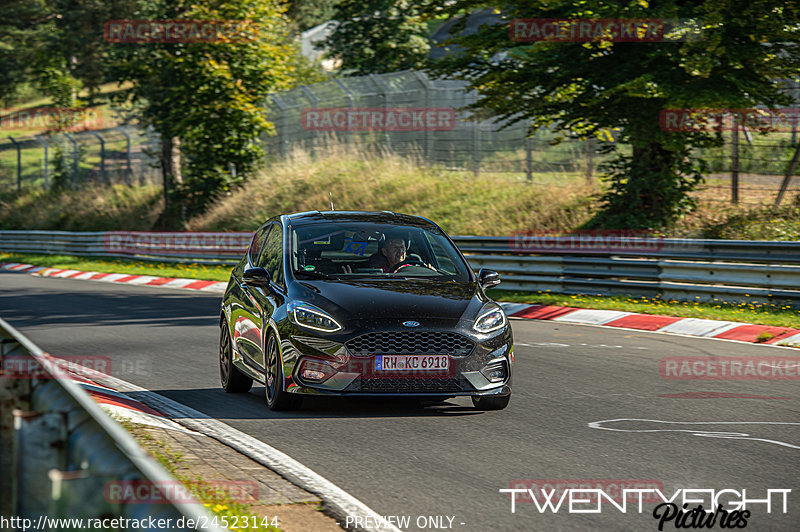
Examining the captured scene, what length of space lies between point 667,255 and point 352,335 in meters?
10.2

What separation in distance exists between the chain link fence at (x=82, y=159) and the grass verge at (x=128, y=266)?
5920 mm

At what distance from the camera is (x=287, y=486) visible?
5965 millimetres

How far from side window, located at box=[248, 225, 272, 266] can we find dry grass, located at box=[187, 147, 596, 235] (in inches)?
537

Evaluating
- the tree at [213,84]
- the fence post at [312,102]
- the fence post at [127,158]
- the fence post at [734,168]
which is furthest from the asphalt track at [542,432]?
the fence post at [127,158]

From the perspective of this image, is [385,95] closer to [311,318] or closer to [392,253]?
[392,253]

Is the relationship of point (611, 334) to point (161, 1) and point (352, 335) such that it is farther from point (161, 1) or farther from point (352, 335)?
point (161, 1)

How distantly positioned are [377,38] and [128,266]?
17234 mm

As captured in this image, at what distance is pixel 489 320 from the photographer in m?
8.36

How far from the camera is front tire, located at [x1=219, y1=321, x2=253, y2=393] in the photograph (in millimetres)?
9656

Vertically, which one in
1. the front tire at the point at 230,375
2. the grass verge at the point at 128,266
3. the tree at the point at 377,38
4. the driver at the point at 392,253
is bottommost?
the grass verge at the point at 128,266

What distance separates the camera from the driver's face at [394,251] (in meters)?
9.23

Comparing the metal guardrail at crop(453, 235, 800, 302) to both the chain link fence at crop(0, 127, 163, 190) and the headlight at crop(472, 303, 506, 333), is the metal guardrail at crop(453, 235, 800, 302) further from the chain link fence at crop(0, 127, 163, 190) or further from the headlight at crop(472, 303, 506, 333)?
the chain link fence at crop(0, 127, 163, 190)

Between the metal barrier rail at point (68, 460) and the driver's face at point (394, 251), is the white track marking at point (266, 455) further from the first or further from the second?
the metal barrier rail at point (68, 460)

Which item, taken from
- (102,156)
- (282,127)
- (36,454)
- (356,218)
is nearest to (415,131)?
(282,127)
